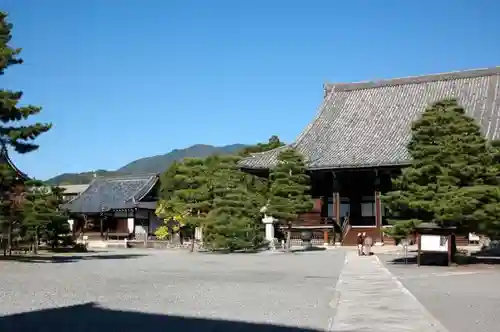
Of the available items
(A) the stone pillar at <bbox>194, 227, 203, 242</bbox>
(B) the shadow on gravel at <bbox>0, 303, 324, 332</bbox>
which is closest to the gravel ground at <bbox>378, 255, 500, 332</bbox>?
A: (B) the shadow on gravel at <bbox>0, 303, 324, 332</bbox>

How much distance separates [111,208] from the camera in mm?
47688

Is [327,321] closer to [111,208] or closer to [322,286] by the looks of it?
[322,286]

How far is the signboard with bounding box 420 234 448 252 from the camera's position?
1789cm

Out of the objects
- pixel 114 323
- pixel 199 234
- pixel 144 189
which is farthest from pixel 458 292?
pixel 144 189

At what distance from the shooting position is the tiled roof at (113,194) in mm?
47856

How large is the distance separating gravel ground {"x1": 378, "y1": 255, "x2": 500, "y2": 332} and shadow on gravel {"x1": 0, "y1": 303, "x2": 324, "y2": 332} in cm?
256

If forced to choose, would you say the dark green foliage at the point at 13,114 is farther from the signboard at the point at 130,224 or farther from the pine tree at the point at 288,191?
the signboard at the point at 130,224

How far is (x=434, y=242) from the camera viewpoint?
17.9 meters

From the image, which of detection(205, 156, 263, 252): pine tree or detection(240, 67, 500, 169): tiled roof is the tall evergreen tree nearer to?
detection(205, 156, 263, 252): pine tree

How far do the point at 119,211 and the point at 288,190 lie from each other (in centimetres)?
2540

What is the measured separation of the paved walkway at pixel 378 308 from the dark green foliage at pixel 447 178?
490cm

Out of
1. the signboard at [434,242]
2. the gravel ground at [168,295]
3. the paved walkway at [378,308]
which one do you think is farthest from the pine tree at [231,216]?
the paved walkway at [378,308]

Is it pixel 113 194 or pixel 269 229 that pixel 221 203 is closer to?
pixel 269 229

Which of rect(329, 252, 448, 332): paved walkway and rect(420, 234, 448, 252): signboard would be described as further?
rect(420, 234, 448, 252): signboard
